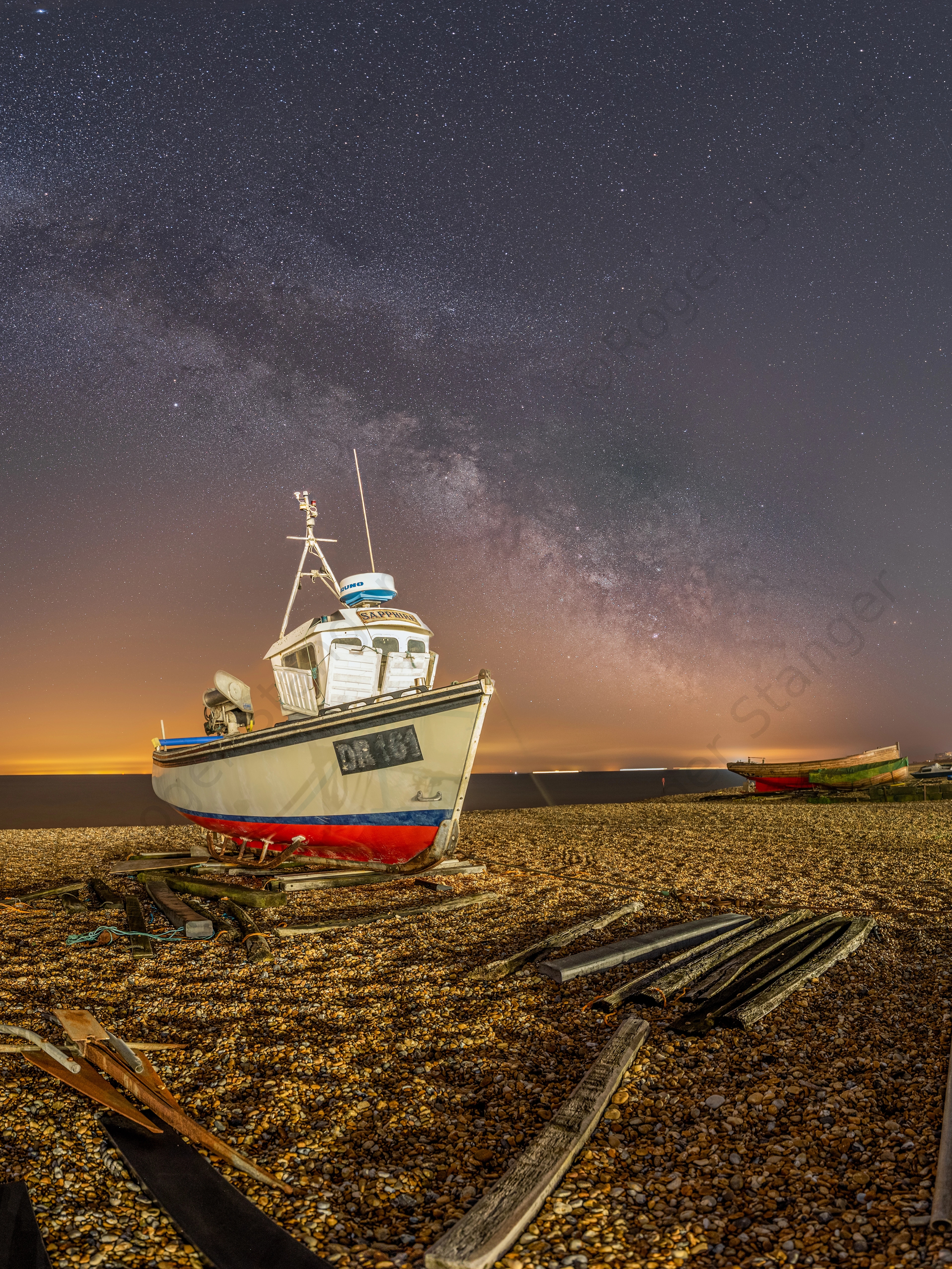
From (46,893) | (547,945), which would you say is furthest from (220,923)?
(547,945)

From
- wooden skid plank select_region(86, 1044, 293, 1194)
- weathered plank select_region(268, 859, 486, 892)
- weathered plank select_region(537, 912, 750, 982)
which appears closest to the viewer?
wooden skid plank select_region(86, 1044, 293, 1194)

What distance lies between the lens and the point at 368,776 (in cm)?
1107

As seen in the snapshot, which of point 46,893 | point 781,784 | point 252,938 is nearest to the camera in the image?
point 252,938

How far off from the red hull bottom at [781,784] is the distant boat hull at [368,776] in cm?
2366

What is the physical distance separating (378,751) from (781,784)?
25025mm

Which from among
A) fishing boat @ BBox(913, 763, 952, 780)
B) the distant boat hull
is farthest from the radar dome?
fishing boat @ BBox(913, 763, 952, 780)

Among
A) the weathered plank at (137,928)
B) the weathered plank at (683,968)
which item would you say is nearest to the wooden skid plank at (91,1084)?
the weathered plank at (137,928)

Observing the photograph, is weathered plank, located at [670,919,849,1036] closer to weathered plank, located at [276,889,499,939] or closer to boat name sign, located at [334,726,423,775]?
weathered plank, located at [276,889,499,939]

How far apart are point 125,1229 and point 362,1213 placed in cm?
101

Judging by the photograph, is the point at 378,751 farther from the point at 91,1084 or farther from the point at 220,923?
the point at 91,1084

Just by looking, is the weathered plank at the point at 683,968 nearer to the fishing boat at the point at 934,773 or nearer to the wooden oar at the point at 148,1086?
the wooden oar at the point at 148,1086

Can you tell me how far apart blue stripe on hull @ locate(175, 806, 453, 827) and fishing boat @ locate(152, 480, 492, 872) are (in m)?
0.02

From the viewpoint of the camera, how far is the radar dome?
14.4m

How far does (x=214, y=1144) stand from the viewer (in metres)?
3.34
